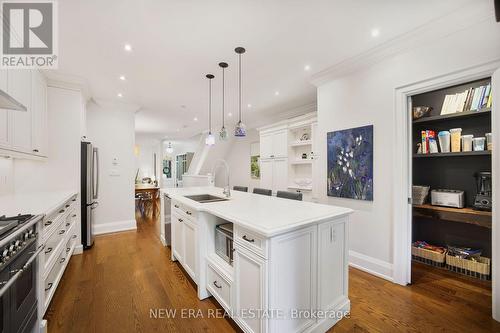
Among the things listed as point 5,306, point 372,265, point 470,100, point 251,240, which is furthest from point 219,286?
point 470,100

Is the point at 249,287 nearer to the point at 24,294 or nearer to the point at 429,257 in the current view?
the point at 24,294

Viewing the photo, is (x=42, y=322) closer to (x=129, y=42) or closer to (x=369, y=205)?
(x=129, y=42)

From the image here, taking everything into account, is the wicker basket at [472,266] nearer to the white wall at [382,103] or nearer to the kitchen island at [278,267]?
the white wall at [382,103]

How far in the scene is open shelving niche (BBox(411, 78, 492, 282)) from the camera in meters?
2.42

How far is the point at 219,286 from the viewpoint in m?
1.90

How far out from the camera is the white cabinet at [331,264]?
167cm

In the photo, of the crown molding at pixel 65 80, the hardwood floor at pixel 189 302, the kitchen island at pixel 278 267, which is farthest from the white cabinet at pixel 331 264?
the crown molding at pixel 65 80

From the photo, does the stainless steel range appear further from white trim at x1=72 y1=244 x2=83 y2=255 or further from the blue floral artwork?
the blue floral artwork

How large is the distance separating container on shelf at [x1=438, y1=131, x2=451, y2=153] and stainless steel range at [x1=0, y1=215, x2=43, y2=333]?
12.9 ft

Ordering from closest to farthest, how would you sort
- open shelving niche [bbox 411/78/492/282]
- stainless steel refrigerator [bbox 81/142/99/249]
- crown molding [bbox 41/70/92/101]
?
open shelving niche [bbox 411/78/492/282] < crown molding [bbox 41/70/92/101] < stainless steel refrigerator [bbox 81/142/99/249]

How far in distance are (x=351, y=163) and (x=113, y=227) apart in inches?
180

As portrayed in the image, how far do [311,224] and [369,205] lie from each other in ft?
4.90

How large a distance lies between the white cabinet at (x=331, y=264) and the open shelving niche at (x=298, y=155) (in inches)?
103

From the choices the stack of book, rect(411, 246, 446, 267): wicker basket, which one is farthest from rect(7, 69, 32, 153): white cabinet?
rect(411, 246, 446, 267): wicker basket
